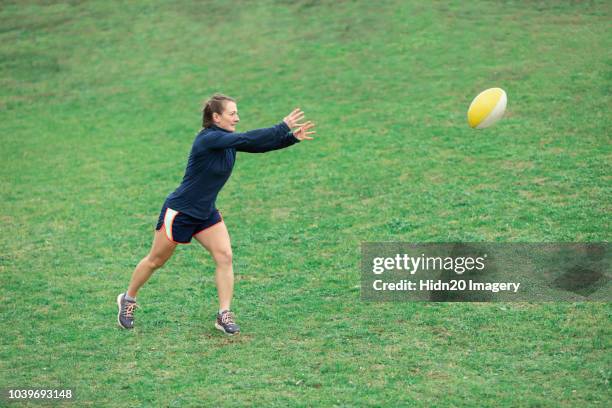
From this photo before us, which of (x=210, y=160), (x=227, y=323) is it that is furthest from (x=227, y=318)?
(x=210, y=160)

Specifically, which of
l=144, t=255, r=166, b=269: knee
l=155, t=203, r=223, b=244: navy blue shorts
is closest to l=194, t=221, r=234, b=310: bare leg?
l=155, t=203, r=223, b=244: navy blue shorts

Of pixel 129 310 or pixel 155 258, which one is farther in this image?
pixel 129 310

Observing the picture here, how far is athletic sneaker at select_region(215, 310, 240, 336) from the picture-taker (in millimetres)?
8250

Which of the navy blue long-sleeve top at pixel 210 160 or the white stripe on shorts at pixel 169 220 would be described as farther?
the white stripe on shorts at pixel 169 220

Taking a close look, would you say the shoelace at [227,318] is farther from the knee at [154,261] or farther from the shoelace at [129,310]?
the shoelace at [129,310]

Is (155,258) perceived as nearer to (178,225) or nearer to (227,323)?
(178,225)

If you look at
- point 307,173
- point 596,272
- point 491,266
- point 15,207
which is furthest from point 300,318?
point 15,207

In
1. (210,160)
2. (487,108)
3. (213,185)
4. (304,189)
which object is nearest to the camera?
(210,160)

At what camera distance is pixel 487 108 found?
10.8 meters

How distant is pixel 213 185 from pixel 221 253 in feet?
2.34

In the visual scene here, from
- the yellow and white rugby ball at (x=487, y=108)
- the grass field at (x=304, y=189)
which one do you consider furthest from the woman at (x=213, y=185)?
the yellow and white rugby ball at (x=487, y=108)

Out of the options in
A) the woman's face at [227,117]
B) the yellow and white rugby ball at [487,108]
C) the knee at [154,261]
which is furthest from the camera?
the yellow and white rugby ball at [487,108]

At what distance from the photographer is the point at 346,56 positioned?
2003 cm

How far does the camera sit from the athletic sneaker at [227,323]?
27.1ft
